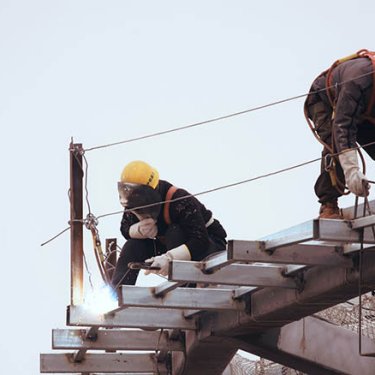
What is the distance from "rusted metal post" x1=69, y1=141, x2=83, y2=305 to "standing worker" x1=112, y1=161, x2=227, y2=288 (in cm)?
43

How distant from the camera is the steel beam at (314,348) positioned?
16703mm

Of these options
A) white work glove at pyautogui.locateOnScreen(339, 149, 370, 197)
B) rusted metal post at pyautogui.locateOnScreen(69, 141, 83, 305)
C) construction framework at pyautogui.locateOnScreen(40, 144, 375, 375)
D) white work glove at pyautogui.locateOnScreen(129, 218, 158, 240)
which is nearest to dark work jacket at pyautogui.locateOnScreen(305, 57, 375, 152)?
white work glove at pyautogui.locateOnScreen(339, 149, 370, 197)

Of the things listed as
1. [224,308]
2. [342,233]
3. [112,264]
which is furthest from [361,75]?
[112,264]

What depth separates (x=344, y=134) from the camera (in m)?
13.8

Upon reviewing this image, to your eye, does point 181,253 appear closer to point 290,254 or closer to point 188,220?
point 188,220

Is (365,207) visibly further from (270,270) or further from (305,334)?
(305,334)

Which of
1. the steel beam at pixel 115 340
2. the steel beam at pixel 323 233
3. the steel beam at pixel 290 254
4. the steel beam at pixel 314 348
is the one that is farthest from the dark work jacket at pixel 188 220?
the steel beam at pixel 323 233

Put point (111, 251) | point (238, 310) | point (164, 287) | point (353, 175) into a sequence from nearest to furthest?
point (353, 175)
point (164, 287)
point (238, 310)
point (111, 251)

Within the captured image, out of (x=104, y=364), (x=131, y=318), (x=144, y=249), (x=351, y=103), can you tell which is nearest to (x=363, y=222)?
(x=351, y=103)

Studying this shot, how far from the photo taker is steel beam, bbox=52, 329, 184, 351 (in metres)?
16.7

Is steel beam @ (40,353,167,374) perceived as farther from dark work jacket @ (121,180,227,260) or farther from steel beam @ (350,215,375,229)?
steel beam @ (350,215,375,229)

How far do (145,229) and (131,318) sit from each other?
1.05 m

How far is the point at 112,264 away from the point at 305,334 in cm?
275

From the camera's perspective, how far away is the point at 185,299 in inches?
598
